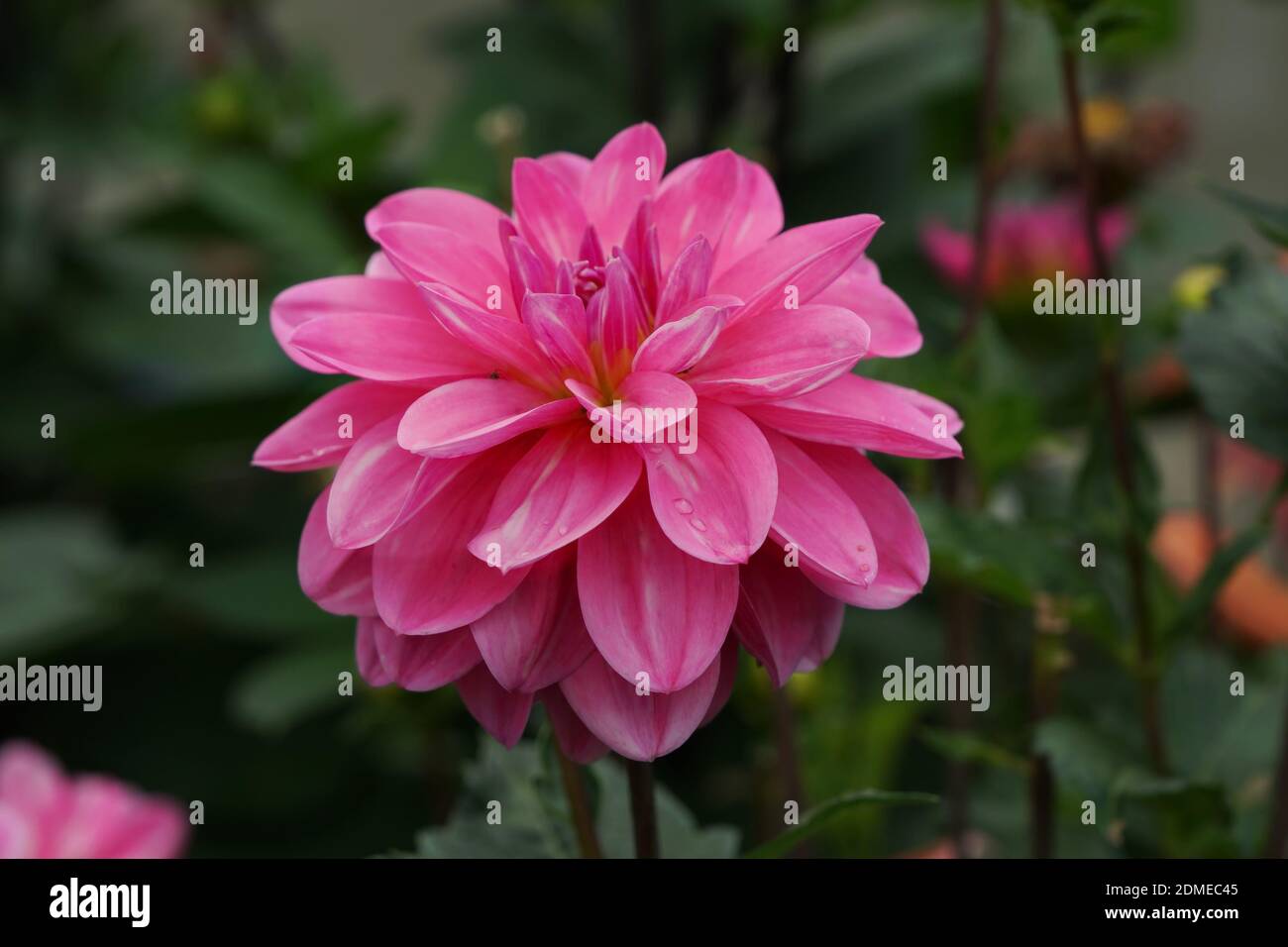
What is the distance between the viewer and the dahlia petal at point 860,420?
0.23 m

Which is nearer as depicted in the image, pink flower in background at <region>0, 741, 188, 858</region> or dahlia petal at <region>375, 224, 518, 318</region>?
dahlia petal at <region>375, 224, 518, 318</region>

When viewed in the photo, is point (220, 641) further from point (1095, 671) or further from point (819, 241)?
point (819, 241)

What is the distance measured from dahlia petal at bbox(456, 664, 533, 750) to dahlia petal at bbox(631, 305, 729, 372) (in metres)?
0.07

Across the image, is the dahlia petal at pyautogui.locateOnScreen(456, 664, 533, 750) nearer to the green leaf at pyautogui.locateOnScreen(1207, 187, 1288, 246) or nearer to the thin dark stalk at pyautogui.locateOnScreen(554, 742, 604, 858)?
the thin dark stalk at pyautogui.locateOnScreen(554, 742, 604, 858)

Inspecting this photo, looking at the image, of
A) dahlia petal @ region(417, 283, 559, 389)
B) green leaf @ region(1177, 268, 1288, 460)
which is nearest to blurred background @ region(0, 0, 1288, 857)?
green leaf @ region(1177, 268, 1288, 460)

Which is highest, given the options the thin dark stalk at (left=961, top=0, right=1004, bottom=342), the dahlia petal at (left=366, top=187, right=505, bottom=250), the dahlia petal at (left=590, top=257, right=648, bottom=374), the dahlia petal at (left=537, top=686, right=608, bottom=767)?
the thin dark stalk at (left=961, top=0, right=1004, bottom=342)

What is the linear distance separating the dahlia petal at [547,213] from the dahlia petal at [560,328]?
1.2 inches

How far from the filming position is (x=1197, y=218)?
0.71m

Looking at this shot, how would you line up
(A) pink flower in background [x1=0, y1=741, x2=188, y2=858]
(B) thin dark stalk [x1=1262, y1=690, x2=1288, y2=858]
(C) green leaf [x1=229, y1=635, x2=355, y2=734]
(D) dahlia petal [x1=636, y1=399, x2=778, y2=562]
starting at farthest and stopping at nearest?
1. (C) green leaf [x1=229, y1=635, x2=355, y2=734]
2. (A) pink flower in background [x1=0, y1=741, x2=188, y2=858]
3. (B) thin dark stalk [x1=1262, y1=690, x2=1288, y2=858]
4. (D) dahlia petal [x1=636, y1=399, x2=778, y2=562]

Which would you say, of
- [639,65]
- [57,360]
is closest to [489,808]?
[639,65]

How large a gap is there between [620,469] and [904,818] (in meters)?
0.34

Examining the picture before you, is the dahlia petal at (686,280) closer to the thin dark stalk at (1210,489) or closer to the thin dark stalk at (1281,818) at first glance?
the thin dark stalk at (1281,818)

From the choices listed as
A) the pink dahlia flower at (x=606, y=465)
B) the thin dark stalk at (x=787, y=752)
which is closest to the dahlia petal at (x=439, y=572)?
the pink dahlia flower at (x=606, y=465)

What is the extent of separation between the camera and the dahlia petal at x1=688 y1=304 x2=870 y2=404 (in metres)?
0.23
